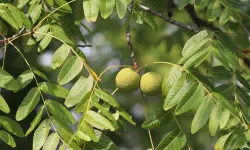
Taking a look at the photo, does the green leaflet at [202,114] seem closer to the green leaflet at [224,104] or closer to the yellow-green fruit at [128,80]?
the green leaflet at [224,104]

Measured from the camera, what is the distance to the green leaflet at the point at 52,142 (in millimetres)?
2084

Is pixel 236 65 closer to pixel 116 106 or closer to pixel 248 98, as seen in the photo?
pixel 248 98

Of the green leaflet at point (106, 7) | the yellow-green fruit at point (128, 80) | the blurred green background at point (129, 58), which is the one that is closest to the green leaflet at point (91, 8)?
the green leaflet at point (106, 7)

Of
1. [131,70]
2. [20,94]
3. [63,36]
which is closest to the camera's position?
[131,70]

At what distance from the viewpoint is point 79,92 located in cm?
213

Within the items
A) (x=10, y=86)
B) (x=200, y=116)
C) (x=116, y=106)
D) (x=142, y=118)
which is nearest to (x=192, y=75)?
(x=200, y=116)

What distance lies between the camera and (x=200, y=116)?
6.77 feet

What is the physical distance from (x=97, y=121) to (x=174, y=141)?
38 cm

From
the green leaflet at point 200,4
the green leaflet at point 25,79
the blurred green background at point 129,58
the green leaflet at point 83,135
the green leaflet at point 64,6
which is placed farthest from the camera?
the blurred green background at point 129,58

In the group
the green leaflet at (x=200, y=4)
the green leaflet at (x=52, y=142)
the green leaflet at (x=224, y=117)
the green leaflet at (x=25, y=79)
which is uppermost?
the green leaflet at (x=200, y=4)

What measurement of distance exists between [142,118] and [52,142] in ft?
8.13

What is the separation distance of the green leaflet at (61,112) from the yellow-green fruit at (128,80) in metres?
0.28

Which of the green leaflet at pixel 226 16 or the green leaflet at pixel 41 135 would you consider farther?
the green leaflet at pixel 226 16

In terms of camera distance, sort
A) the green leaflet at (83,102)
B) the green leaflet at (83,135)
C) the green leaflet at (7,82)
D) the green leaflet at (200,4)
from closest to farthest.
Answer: the green leaflet at (83,135) → the green leaflet at (83,102) → the green leaflet at (7,82) → the green leaflet at (200,4)
